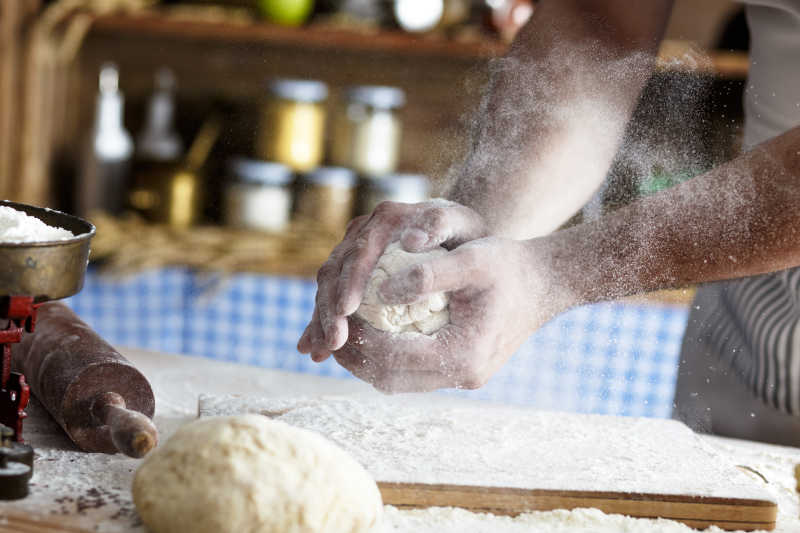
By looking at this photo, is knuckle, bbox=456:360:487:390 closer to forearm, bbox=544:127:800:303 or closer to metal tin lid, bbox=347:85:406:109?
forearm, bbox=544:127:800:303

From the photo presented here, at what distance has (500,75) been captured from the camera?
1204 millimetres

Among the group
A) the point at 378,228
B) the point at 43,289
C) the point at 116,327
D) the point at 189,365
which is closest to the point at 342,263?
the point at 378,228

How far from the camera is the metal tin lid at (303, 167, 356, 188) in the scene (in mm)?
2574

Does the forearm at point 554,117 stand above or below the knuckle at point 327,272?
above

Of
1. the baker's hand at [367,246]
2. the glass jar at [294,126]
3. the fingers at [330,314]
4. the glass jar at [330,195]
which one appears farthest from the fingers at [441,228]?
the glass jar at [294,126]

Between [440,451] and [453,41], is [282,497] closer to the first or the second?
[440,451]

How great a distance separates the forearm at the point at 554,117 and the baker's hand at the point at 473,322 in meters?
0.11

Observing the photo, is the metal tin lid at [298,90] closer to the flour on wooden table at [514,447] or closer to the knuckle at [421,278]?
the flour on wooden table at [514,447]

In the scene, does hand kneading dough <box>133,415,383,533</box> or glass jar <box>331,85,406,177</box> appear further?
glass jar <box>331,85,406,177</box>

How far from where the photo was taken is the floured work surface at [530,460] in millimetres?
999

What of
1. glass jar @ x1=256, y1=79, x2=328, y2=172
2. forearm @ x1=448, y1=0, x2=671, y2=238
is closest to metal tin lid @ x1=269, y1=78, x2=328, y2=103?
glass jar @ x1=256, y1=79, x2=328, y2=172

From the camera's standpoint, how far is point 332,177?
8.44 ft

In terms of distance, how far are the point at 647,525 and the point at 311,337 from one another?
17.9 inches

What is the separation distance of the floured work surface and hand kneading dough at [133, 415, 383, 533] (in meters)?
0.14
